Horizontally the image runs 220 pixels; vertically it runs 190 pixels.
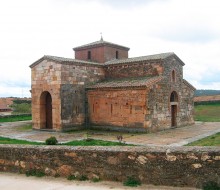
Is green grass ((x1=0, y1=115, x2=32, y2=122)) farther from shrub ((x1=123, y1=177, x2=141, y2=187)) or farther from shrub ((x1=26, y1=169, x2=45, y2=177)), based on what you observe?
shrub ((x1=123, y1=177, x2=141, y2=187))

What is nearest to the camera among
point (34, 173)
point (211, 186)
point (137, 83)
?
point (211, 186)

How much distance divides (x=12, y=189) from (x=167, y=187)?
366 cm

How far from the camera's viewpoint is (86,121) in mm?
20172

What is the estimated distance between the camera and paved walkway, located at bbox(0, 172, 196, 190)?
21.7ft

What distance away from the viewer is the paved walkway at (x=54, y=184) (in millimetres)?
6629

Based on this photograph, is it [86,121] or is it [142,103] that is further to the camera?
[86,121]

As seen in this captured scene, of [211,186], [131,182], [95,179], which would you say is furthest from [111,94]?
[211,186]

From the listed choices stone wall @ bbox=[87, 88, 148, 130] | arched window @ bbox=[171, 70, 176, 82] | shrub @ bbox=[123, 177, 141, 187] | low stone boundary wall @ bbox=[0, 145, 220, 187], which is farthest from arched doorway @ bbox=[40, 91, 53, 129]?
shrub @ bbox=[123, 177, 141, 187]

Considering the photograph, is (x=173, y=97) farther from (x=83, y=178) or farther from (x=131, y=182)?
(x=131, y=182)

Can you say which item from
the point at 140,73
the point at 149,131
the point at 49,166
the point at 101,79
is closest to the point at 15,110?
the point at 101,79

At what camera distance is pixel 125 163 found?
6.85 metres

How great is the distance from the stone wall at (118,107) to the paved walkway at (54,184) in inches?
401

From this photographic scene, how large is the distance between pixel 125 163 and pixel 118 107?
38.0ft

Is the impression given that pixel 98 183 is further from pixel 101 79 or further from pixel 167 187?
pixel 101 79
